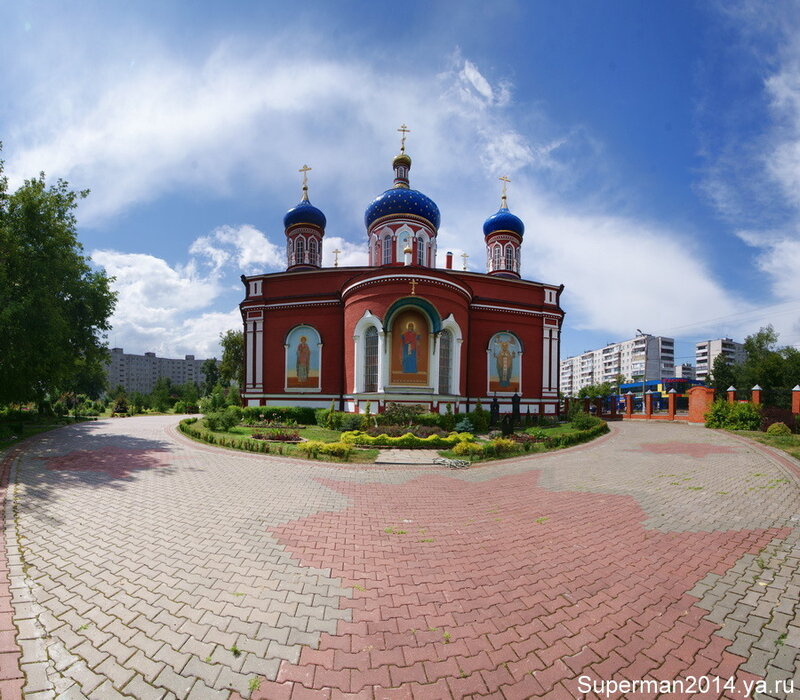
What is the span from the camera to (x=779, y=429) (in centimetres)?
1564

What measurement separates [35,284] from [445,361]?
53.6 feet

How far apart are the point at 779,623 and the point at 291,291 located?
75.5 feet

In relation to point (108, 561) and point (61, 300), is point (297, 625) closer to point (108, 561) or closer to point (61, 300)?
point (108, 561)

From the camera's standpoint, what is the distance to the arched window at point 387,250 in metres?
24.0

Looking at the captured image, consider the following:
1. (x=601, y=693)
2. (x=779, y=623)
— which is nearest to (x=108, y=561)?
(x=601, y=693)

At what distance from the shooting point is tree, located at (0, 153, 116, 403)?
38.2 ft

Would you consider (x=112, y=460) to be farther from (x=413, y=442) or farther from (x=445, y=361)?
(x=445, y=361)

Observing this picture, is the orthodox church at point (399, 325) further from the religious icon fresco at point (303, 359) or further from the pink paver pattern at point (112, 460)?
the pink paver pattern at point (112, 460)

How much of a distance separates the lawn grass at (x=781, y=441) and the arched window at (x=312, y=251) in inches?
1042

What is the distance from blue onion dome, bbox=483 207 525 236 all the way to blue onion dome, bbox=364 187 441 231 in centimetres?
546

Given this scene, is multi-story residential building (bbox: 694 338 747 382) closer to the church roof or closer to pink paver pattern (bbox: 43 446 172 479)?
the church roof

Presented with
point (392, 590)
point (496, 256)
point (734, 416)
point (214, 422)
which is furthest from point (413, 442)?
point (496, 256)

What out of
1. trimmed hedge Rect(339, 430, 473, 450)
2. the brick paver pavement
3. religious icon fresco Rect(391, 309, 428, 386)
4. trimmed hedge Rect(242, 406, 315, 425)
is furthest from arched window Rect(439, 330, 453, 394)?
the brick paver pavement

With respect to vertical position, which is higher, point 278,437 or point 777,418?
point 777,418
